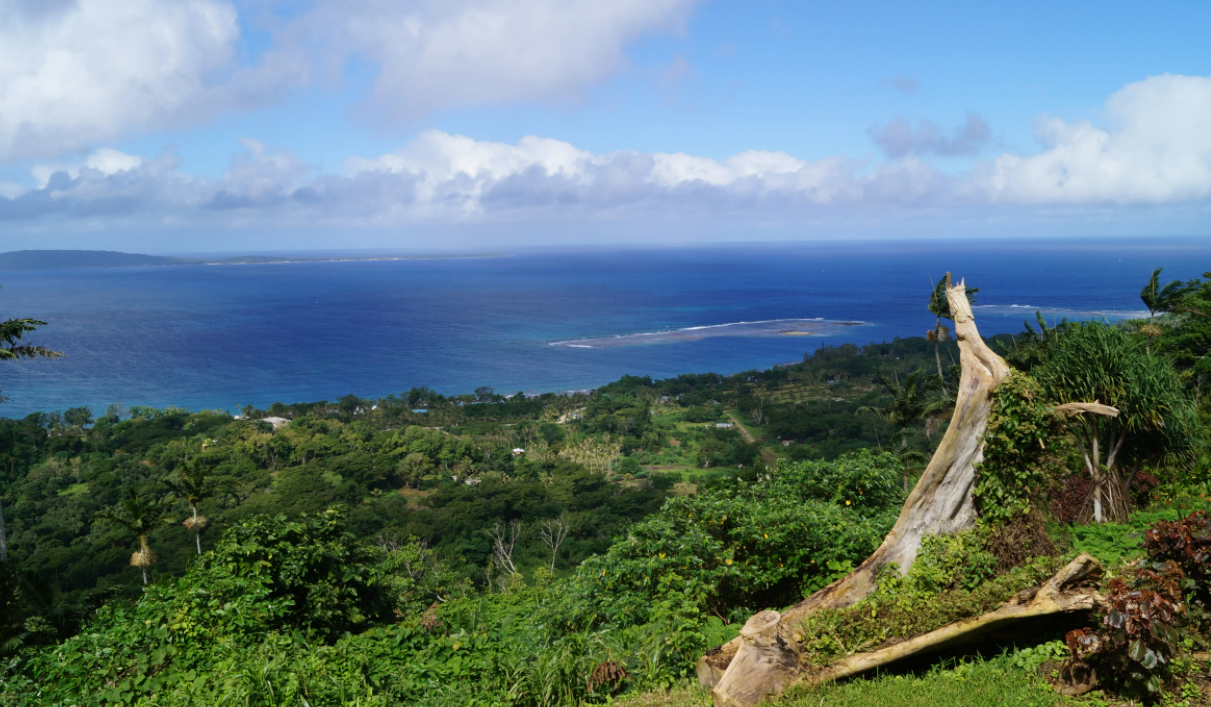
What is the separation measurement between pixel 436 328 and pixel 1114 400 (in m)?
104

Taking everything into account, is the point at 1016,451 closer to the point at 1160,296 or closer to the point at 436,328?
the point at 1160,296

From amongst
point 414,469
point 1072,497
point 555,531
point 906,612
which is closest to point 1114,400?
point 1072,497

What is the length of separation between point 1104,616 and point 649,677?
326cm

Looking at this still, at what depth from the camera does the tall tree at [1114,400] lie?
341 inches

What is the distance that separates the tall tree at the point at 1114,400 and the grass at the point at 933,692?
15.3ft

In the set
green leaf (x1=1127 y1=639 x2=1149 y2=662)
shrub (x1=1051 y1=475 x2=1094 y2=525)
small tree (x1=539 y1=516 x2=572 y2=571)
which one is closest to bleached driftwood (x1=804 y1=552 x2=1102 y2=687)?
green leaf (x1=1127 y1=639 x2=1149 y2=662)

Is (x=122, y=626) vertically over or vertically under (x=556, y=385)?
over

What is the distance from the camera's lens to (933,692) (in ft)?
15.9

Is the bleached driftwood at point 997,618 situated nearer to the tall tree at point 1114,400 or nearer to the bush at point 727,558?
the bush at point 727,558

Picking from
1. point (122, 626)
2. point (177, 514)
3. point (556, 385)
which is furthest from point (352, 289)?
point (122, 626)

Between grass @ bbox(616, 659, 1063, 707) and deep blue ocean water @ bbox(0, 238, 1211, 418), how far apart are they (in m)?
65.4

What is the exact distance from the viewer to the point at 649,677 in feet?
18.8

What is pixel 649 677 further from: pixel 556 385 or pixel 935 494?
pixel 556 385

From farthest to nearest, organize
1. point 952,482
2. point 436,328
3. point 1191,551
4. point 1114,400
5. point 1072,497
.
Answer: point 436,328
point 1072,497
point 1114,400
point 952,482
point 1191,551
